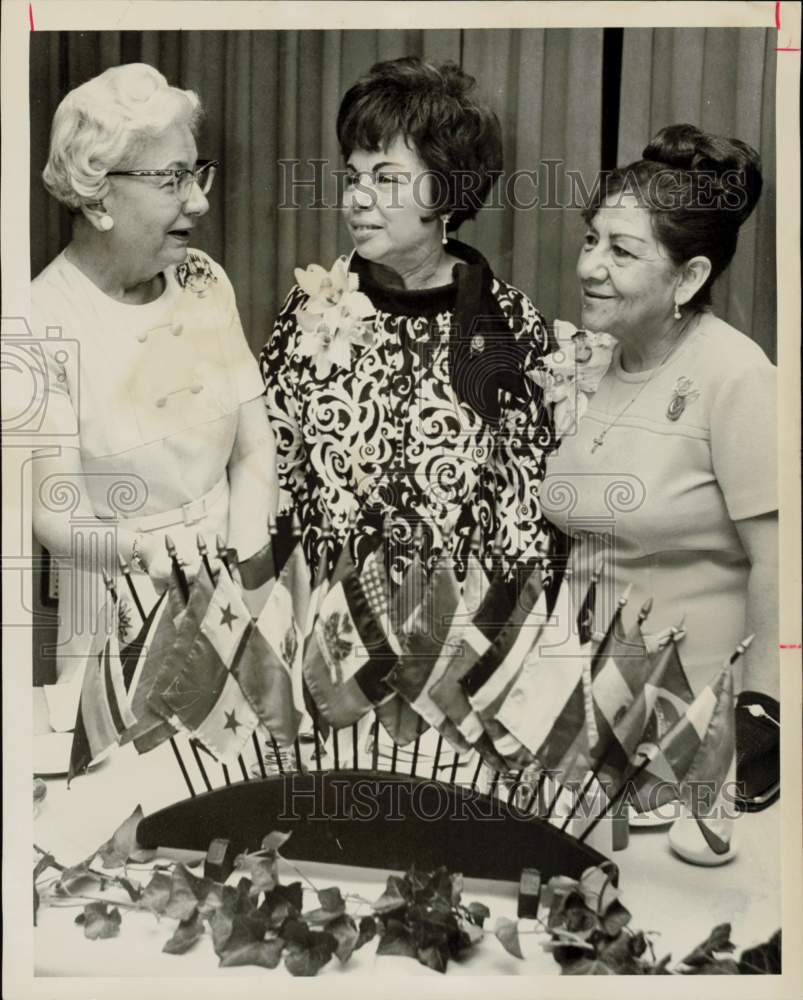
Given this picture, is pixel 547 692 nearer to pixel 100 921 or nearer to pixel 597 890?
pixel 597 890

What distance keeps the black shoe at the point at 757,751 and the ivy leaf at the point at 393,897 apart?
66 centimetres

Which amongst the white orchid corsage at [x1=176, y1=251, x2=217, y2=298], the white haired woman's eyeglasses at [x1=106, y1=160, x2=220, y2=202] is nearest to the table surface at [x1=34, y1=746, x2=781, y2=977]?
the white orchid corsage at [x1=176, y1=251, x2=217, y2=298]

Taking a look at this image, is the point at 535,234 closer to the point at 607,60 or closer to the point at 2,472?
the point at 607,60

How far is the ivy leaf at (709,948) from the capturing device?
2035mm

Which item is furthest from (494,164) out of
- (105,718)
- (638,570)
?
(105,718)

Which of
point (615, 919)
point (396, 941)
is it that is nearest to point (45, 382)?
point (396, 941)

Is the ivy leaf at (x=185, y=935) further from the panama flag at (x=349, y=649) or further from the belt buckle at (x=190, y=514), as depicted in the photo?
the belt buckle at (x=190, y=514)

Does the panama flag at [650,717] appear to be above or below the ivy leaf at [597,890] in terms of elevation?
above

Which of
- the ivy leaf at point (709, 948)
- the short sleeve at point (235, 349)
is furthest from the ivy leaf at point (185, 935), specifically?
the short sleeve at point (235, 349)

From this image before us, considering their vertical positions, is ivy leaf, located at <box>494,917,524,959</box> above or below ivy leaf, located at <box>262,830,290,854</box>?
below

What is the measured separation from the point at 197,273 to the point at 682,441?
977mm

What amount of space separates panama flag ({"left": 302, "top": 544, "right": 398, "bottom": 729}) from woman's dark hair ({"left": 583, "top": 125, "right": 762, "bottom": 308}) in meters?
0.81

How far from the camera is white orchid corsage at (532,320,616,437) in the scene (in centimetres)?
205

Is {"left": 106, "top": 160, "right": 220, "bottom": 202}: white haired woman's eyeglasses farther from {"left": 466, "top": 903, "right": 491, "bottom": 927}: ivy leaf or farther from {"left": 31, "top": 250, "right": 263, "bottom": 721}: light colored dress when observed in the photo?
{"left": 466, "top": 903, "right": 491, "bottom": 927}: ivy leaf
